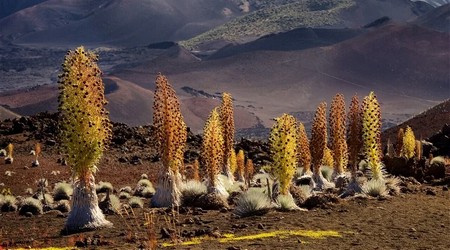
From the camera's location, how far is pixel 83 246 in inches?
414

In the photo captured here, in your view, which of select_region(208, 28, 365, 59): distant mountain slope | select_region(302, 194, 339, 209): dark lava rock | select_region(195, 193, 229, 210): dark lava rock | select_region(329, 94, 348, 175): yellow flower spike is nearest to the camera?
select_region(302, 194, 339, 209): dark lava rock

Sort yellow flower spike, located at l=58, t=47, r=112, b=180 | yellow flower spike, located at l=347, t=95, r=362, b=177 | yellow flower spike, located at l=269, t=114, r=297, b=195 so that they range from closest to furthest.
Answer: yellow flower spike, located at l=58, t=47, r=112, b=180 < yellow flower spike, located at l=269, t=114, r=297, b=195 < yellow flower spike, located at l=347, t=95, r=362, b=177

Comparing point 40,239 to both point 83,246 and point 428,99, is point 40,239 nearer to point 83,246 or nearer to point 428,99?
point 83,246

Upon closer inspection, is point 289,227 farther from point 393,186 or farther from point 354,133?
point 393,186

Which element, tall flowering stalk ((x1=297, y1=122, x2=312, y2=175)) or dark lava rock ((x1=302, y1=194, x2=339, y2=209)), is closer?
dark lava rock ((x1=302, y1=194, x2=339, y2=209))

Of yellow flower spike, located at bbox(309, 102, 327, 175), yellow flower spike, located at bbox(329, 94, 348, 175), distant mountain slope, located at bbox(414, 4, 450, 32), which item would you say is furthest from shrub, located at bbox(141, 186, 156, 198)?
distant mountain slope, located at bbox(414, 4, 450, 32)

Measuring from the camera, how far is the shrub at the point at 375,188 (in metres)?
15.7

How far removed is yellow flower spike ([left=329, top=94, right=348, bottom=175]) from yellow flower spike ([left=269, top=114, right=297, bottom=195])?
106 inches

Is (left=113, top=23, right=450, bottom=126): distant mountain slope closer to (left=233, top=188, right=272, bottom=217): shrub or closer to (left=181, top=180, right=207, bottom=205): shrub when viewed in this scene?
(left=181, top=180, right=207, bottom=205): shrub

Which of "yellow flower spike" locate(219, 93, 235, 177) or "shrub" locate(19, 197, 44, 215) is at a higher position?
"yellow flower spike" locate(219, 93, 235, 177)

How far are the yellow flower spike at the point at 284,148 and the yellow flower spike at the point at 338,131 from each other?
2.70m

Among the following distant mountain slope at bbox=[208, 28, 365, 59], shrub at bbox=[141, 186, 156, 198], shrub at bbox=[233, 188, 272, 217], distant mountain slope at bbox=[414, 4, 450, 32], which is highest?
distant mountain slope at bbox=[414, 4, 450, 32]

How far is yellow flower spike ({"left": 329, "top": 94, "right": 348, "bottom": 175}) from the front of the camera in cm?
A: 1641

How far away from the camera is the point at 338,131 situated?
17.0m
